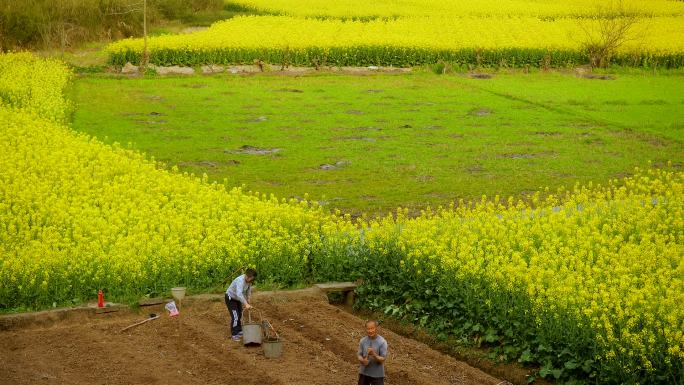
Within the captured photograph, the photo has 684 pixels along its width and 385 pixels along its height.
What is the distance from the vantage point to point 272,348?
52.5 ft

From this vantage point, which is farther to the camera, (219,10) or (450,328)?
(219,10)

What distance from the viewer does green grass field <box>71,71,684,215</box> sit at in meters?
29.2

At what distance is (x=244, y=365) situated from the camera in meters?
15.7

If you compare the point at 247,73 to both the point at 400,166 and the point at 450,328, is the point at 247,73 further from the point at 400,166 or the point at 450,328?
the point at 450,328

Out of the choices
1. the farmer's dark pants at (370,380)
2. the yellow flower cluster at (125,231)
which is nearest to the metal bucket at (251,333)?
the farmer's dark pants at (370,380)

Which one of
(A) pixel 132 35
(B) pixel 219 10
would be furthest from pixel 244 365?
(B) pixel 219 10

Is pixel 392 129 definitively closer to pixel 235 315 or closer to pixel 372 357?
pixel 235 315

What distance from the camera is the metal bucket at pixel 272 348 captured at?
15992 millimetres

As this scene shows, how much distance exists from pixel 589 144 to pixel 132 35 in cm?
2964

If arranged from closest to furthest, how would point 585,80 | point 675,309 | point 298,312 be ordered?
point 675,309 < point 298,312 < point 585,80

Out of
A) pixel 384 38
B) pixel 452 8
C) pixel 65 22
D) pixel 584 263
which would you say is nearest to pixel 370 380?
pixel 584 263

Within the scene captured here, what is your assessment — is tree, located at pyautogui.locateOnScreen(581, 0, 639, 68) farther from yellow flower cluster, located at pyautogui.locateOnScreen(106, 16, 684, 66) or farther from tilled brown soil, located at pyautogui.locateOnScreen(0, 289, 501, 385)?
tilled brown soil, located at pyautogui.locateOnScreen(0, 289, 501, 385)

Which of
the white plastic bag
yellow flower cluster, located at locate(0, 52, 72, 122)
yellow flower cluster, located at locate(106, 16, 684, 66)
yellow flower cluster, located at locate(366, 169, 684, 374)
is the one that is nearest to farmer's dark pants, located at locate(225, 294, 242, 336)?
the white plastic bag

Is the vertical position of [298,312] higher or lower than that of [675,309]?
lower
